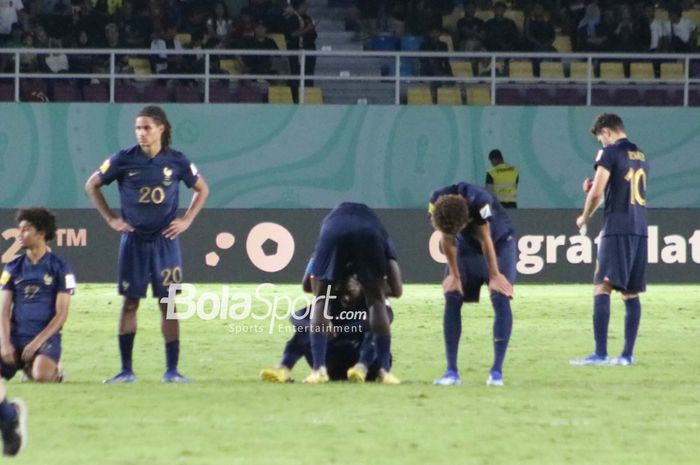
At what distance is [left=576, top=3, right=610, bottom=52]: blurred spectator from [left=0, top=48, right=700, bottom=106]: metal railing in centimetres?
75

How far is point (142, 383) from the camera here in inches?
463

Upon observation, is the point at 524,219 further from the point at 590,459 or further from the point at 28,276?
A: the point at 590,459

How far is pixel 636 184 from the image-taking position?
13.8m

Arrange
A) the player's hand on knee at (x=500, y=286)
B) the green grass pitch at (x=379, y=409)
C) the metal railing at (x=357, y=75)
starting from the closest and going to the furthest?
the green grass pitch at (x=379, y=409) → the player's hand on knee at (x=500, y=286) → the metal railing at (x=357, y=75)

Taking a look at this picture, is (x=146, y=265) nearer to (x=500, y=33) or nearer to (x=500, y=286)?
(x=500, y=286)

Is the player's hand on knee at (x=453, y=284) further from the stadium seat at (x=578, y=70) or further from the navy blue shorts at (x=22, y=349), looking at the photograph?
the stadium seat at (x=578, y=70)

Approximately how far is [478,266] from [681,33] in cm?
1838

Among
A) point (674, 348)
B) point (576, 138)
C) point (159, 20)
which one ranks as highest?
point (159, 20)

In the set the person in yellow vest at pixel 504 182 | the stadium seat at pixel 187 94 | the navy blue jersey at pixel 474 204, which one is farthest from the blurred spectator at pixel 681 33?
the navy blue jersey at pixel 474 204

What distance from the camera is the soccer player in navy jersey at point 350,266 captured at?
11602mm

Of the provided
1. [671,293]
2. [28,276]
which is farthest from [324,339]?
[671,293]

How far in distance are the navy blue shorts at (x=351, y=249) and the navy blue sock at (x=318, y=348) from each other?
0.41 metres

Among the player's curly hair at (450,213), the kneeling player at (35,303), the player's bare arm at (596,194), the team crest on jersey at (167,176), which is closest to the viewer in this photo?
the player's curly hair at (450,213)

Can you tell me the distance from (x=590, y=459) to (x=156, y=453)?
223 centimetres
